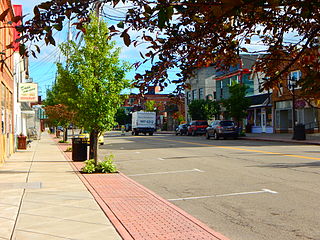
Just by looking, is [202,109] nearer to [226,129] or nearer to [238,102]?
[238,102]

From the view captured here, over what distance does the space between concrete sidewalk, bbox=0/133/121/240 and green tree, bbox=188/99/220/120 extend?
3969cm

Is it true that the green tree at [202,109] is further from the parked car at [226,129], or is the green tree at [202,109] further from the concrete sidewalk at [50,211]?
the concrete sidewalk at [50,211]

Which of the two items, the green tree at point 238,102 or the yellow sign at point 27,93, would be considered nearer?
the yellow sign at point 27,93

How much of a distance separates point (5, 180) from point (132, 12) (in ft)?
34.5

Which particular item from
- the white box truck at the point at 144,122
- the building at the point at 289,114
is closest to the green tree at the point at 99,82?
the building at the point at 289,114

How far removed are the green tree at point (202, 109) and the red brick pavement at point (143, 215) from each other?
40861 millimetres

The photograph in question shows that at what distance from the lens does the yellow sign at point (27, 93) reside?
2783cm

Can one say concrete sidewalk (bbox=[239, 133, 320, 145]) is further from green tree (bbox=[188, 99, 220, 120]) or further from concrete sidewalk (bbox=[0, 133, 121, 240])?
concrete sidewalk (bbox=[0, 133, 121, 240])

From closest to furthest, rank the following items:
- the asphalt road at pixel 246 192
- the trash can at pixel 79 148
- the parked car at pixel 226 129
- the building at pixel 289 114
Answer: the asphalt road at pixel 246 192, the trash can at pixel 79 148, the parked car at pixel 226 129, the building at pixel 289 114

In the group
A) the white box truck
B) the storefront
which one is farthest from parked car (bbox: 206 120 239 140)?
the white box truck

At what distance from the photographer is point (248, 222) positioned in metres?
6.94

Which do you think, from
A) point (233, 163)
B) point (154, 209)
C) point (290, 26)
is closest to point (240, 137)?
point (233, 163)

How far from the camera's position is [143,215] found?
7.52 metres

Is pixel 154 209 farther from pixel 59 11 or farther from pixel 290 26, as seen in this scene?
pixel 59 11
